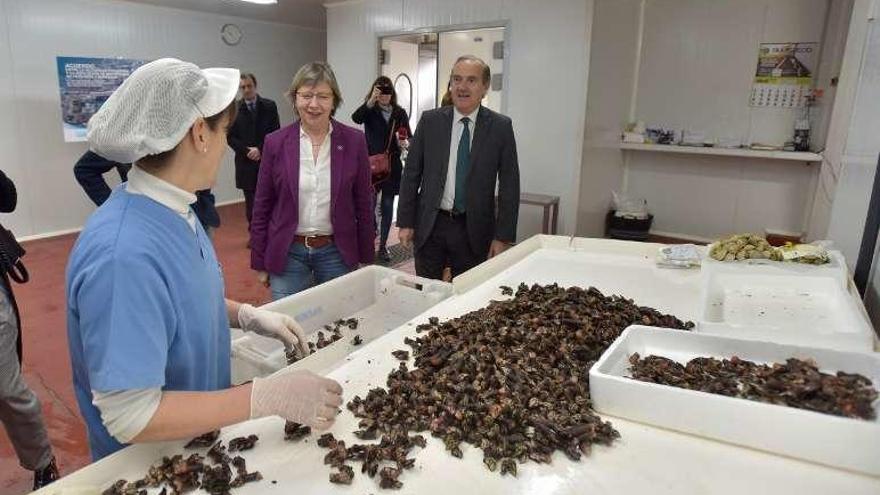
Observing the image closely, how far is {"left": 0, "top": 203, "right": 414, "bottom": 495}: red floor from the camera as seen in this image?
218cm

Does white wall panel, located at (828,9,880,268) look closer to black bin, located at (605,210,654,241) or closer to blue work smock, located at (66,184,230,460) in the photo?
black bin, located at (605,210,654,241)

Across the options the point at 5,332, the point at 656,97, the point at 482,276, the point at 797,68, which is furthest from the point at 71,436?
the point at 797,68

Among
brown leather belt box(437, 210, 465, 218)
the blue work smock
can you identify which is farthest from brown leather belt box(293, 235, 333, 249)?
the blue work smock

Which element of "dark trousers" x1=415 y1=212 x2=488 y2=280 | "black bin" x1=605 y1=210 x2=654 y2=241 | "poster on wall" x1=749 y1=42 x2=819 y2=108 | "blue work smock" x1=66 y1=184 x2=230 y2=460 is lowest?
"black bin" x1=605 y1=210 x2=654 y2=241

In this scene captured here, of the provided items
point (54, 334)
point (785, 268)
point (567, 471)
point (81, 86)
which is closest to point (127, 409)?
point (567, 471)

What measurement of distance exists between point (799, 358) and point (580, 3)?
3417 mm

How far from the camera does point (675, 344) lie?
1357mm

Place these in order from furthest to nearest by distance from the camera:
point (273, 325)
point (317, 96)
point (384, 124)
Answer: point (384, 124)
point (317, 96)
point (273, 325)

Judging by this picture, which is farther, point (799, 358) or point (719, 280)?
point (719, 280)

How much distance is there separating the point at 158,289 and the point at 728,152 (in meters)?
4.80

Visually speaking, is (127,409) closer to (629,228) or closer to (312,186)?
(312,186)

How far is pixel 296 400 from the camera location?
1.02 metres

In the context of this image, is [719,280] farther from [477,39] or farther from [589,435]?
[477,39]

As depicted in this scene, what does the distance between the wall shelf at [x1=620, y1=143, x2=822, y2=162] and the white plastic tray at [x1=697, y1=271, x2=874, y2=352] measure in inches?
123
